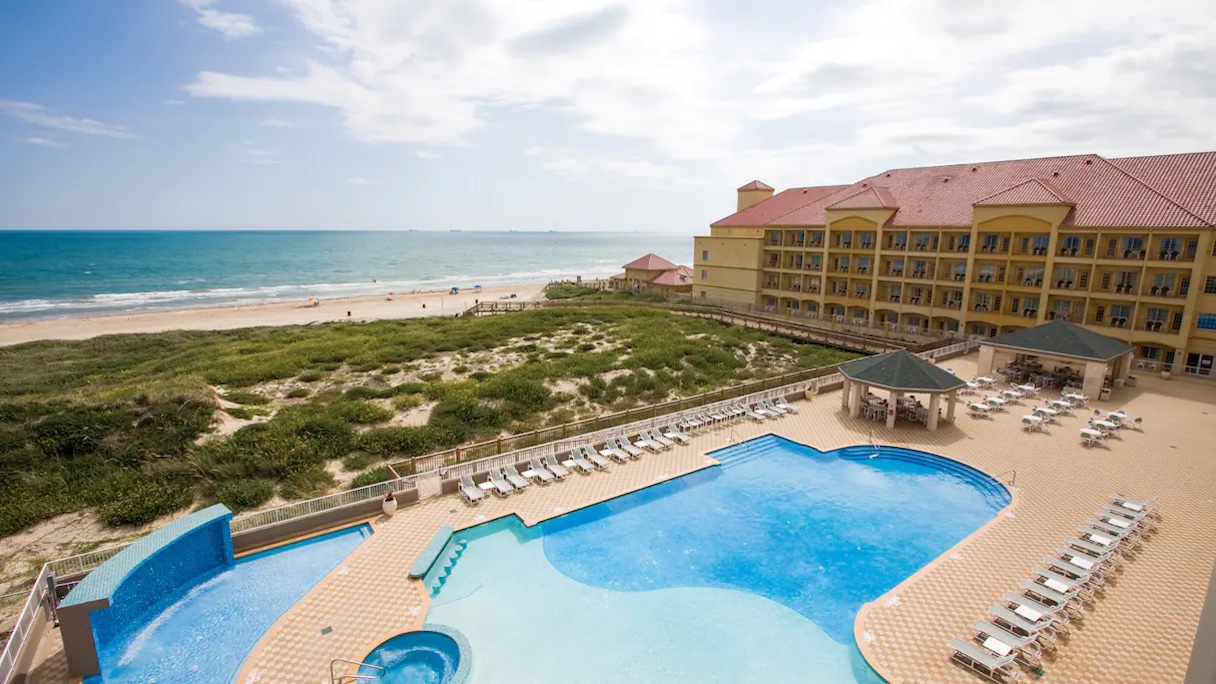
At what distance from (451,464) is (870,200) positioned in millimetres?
39012

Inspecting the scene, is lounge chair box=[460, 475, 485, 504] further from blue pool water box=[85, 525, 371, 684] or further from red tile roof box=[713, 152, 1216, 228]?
red tile roof box=[713, 152, 1216, 228]

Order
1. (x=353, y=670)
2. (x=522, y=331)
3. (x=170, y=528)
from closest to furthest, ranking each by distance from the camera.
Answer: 1. (x=353, y=670)
2. (x=170, y=528)
3. (x=522, y=331)

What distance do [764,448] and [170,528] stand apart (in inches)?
710

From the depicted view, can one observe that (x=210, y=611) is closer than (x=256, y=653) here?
No

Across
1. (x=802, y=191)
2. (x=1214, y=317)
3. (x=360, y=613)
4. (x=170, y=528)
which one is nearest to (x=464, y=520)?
(x=360, y=613)

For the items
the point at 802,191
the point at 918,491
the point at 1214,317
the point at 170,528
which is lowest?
the point at 918,491

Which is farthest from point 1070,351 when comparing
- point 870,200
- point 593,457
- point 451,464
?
point 451,464

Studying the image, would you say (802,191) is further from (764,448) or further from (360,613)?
(360,613)

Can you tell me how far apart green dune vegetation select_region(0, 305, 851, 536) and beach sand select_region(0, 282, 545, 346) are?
35.7ft

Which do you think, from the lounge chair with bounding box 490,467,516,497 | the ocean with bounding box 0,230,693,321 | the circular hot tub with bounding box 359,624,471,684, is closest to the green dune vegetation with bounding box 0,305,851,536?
the lounge chair with bounding box 490,467,516,497

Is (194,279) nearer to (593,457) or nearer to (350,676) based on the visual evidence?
(593,457)

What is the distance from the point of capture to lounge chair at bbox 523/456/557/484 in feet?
59.8

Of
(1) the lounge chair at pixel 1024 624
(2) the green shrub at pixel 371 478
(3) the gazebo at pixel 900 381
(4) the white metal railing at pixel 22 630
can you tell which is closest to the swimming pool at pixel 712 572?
(1) the lounge chair at pixel 1024 624

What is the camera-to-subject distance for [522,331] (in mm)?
44750
